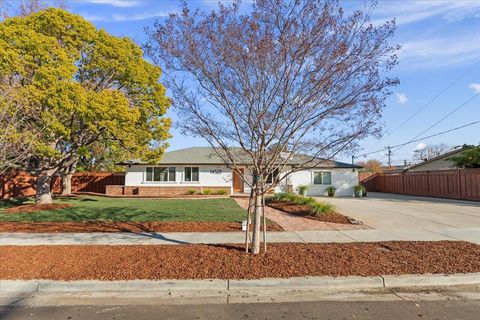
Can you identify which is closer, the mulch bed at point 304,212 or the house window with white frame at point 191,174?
the mulch bed at point 304,212

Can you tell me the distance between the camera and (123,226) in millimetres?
11328

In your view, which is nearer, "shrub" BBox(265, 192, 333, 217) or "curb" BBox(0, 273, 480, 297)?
"curb" BBox(0, 273, 480, 297)

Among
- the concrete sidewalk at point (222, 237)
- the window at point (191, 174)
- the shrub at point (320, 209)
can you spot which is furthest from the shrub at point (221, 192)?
the concrete sidewalk at point (222, 237)

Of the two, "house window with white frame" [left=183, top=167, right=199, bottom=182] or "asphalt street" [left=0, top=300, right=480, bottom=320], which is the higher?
"house window with white frame" [left=183, top=167, right=199, bottom=182]

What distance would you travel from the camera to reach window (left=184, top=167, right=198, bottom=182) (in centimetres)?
2875

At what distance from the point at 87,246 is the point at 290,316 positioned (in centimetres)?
556

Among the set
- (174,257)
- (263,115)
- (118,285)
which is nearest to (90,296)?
(118,285)

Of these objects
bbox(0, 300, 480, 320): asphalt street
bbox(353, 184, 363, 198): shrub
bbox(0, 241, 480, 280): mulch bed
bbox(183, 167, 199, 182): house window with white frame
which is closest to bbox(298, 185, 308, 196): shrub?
bbox(353, 184, 363, 198): shrub

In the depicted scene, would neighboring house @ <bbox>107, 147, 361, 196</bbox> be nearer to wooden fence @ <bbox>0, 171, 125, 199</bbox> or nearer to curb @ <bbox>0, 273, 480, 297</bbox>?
wooden fence @ <bbox>0, 171, 125, 199</bbox>

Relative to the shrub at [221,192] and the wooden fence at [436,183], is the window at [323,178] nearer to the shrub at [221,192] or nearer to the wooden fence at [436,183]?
the wooden fence at [436,183]

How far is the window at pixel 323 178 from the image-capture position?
30578mm

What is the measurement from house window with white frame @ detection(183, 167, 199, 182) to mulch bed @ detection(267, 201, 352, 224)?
453 inches

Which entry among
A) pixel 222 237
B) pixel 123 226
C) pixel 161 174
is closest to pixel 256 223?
pixel 222 237

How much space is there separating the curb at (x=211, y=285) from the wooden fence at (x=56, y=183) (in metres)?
23.7
